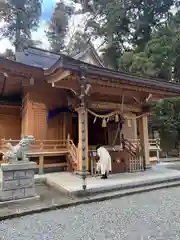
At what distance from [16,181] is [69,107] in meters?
4.07

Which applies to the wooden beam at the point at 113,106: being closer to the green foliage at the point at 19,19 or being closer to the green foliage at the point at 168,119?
the green foliage at the point at 168,119

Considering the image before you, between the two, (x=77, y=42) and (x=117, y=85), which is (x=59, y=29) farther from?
(x=117, y=85)

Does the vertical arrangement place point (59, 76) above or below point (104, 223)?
above

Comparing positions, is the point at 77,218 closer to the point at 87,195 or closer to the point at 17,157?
the point at 87,195

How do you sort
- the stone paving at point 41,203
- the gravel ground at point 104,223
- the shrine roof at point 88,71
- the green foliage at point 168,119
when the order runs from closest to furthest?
the gravel ground at point 104,223 < the stone paving at point 41,203 < the shrine roof at point 88,71 < the green foliage at point 168,119

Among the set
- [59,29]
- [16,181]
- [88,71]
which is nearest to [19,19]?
[59,29]

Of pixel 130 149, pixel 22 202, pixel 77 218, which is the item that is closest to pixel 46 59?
pixel 130 149

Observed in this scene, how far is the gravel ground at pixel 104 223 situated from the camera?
2879 millimetres

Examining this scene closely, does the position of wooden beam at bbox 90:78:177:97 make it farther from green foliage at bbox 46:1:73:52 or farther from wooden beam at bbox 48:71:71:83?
green foliage at bbox 46:1:73:52

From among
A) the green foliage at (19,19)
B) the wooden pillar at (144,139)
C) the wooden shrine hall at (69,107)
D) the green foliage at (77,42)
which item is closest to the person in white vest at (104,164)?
the wooden shrine hall at (69,107)

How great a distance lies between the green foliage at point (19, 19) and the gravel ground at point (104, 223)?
1929 cm

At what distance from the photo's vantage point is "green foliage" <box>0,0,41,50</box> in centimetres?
2023

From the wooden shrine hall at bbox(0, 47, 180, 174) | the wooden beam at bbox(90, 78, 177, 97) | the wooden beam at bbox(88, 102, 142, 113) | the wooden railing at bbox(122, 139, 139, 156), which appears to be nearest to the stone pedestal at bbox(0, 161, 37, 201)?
the wooden shrine hall at bbox(0, 47, 180, 174)

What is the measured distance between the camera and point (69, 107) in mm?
7820
